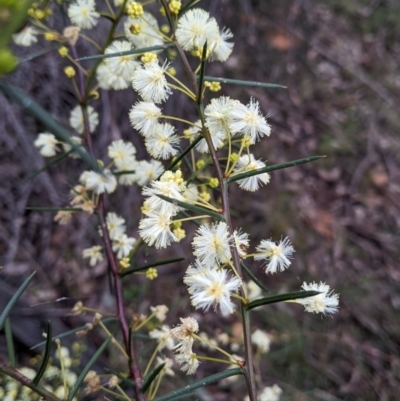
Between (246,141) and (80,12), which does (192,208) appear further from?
(80,12)

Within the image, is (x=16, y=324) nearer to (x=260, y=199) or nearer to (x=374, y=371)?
(x=260, y=199)

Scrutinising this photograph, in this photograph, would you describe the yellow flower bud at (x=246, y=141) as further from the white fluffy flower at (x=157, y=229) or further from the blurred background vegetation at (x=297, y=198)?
the blurred background vegetation at (x=297, y=198)

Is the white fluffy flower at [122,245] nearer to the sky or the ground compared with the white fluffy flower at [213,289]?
nearer to the ground

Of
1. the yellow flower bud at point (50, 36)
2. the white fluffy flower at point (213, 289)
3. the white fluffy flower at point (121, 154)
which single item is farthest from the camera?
the white fluffy flower at point (121, 154)

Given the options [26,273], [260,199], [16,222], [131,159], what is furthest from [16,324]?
[260,199]

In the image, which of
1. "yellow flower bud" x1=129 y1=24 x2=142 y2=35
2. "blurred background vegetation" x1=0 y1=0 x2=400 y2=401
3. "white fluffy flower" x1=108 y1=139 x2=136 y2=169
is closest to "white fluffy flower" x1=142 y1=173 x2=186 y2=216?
"yellow flower bud" x1=129 y1=24 x2=142 y2=35

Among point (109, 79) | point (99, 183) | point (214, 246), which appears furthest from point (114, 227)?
point (214, 246)

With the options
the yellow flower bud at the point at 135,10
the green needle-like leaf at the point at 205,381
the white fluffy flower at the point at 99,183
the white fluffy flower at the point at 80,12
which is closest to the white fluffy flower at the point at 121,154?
the white fluffy flower at the point at 99,183

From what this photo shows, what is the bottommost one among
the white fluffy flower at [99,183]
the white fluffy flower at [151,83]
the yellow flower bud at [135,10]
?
the white fluffy flower at [99,183]
